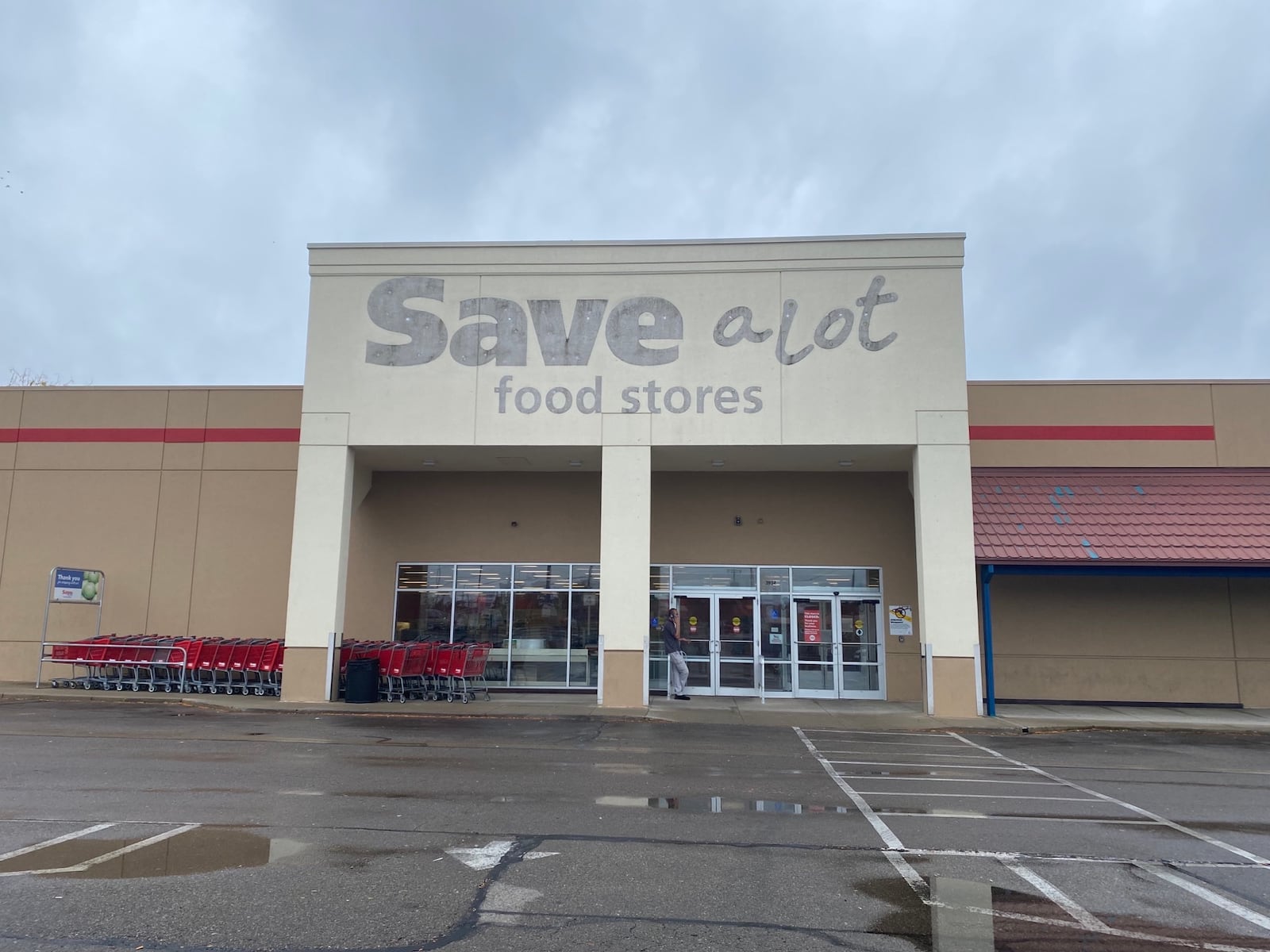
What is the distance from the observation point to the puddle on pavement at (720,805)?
8.97 meters

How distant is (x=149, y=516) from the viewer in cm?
2169

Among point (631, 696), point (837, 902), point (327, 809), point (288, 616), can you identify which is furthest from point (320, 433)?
point (837, 902)

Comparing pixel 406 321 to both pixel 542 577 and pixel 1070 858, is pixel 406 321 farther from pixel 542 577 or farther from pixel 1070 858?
pixel 1070 858

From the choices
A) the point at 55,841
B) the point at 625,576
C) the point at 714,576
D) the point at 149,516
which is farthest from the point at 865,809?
the point at 149,516

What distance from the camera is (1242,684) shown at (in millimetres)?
19359

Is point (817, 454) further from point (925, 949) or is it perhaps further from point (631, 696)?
point (925, 949)

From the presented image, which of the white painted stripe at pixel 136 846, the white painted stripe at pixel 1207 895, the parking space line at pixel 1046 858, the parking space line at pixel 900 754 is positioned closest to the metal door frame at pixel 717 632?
the parking space line at pixel 900 754

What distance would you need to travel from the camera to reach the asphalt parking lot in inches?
219

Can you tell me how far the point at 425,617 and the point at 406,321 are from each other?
22.7 feet

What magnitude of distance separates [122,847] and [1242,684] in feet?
A: 68.3

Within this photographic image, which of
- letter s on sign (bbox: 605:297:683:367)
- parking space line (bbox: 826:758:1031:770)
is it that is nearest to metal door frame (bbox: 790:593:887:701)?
letter s on sign (bbox: 605:297:683:367)

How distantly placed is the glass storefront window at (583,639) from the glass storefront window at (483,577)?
1.67 m

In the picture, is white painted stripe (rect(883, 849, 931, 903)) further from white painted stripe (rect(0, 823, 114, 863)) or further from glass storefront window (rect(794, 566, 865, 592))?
glass storefront window (rect(794, 566, 865, 592))

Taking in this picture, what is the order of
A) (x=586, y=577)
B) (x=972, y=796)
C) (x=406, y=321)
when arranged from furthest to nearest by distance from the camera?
(x=586, y=577)
(x=406, y=321)
(x=972, y=796)
